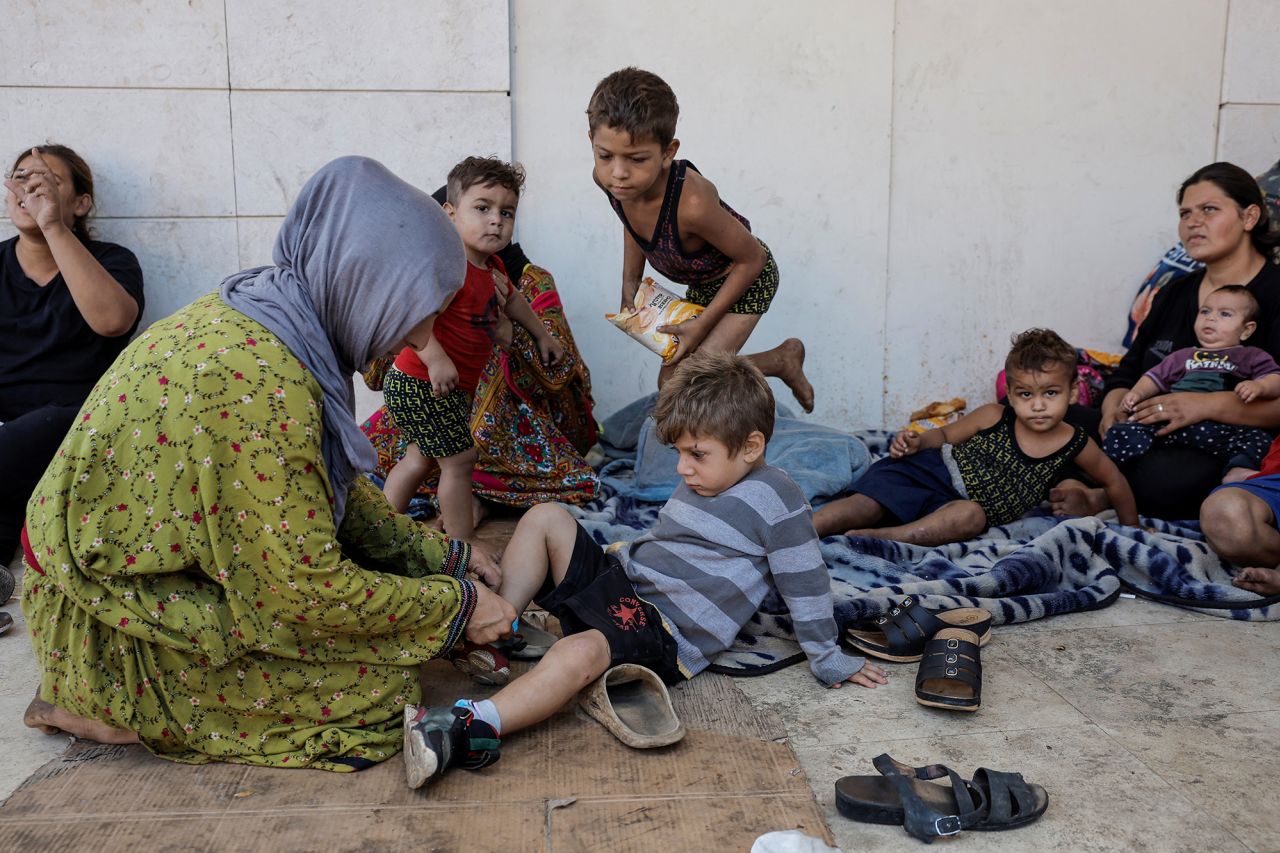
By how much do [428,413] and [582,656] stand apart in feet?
5.00

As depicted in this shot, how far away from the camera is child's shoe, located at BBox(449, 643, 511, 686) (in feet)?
8.34

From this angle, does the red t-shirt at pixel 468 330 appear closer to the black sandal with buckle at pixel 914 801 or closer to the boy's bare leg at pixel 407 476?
the boy's bare leg at pixel 407 476

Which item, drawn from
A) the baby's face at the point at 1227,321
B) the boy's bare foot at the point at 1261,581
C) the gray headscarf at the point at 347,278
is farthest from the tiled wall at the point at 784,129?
the gray headscarf at the point at 347,278

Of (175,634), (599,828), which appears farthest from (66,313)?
(599,828)

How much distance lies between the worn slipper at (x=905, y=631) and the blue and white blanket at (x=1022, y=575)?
8 centimetres

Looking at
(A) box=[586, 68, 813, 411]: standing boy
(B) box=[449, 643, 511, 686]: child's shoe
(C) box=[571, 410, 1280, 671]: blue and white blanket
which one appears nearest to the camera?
(B) box=[449, 643, 511, 686]: child's shoe

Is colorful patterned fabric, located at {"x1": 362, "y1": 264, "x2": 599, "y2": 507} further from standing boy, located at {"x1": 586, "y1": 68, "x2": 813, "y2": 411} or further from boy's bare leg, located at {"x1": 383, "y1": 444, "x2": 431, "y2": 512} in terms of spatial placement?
standing boy, located at {"x1": 586, "y1": 68, "x2": 813, "y2": 411}

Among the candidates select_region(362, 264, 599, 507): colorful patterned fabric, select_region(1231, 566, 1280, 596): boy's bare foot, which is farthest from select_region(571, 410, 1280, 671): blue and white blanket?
select_region(362, 264, 599, 507): colorful patterned fabric

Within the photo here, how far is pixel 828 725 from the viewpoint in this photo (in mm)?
2418

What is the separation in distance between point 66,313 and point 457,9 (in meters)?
2.07

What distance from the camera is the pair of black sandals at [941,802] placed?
6.38 feet

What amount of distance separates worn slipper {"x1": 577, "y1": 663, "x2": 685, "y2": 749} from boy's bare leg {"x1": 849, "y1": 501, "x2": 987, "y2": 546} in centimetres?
151

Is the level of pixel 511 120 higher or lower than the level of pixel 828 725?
higher

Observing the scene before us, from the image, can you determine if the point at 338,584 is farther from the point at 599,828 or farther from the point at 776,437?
the point at 776,437
